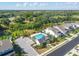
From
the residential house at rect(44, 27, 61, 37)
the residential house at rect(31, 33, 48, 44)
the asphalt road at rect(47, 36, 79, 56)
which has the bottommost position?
the asphalt road at rect(47, 36, 79, 56)

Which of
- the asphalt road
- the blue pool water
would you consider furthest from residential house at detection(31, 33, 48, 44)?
the asphalt road

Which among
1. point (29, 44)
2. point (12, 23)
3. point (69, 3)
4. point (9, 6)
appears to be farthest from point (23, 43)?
point (69, 3)

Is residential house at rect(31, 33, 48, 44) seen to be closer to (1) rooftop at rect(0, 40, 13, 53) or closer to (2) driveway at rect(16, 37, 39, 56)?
(2) driveway at rect(16, 37, 39, 56)

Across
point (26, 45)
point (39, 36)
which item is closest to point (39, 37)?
point (39, 36)

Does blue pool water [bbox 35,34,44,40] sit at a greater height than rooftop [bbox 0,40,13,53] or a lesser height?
greater

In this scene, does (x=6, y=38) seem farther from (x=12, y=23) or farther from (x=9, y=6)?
(x=9, y=6)

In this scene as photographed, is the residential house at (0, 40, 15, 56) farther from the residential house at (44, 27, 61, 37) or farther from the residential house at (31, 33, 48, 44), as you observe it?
the residential house at (44, 27, 61, 37)

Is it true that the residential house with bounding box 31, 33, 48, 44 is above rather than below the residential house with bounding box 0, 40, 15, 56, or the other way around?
above

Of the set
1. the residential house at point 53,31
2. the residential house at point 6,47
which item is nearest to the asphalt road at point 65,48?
the residential house at point 53,31

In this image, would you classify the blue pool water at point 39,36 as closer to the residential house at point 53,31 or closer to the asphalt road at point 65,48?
the residential house at point 53,31
